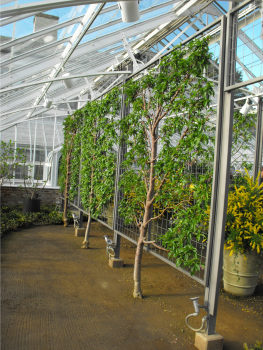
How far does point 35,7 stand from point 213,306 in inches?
99.7

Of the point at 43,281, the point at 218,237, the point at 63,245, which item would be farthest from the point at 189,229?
the point at 63,245

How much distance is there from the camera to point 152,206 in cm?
365

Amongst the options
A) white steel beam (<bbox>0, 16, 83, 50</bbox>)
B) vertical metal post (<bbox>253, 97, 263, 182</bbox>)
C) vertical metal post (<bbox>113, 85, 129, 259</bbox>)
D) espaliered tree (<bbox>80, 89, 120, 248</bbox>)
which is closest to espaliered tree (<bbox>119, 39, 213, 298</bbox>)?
vertical metal post (<bbox>113, 85, 129, 259</bbox>)

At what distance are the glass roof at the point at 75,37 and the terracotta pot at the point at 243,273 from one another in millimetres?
2165

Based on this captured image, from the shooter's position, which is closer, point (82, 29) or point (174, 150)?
point (174, 150)

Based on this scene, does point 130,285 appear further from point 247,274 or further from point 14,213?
point 14,213

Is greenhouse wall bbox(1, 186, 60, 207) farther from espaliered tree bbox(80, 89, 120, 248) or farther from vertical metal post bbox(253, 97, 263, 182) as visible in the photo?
vertical metal post bbox(253, 97, 263, 182)

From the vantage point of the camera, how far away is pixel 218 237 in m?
2.54

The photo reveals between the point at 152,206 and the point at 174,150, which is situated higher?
the point at 174,150

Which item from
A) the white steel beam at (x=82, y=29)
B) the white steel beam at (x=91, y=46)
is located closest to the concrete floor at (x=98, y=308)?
the white steel beam at (x=91, y=46)

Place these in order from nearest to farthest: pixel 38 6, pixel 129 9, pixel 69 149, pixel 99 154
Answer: pixel 38 6 → pixel 129 9 → pixel 99 154 → pixel 69 149

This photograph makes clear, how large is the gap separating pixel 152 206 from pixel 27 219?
4.69 metres

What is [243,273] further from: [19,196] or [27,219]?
[19,196]

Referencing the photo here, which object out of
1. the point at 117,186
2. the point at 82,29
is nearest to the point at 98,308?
the point at 117,186
